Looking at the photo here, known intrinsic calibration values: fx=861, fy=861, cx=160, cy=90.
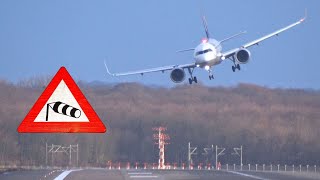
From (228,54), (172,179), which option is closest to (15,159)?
(228,54)

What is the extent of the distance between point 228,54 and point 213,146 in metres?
39.9

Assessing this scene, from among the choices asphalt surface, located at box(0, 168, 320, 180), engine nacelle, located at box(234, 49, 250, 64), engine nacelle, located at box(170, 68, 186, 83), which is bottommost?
asphalt surface, located at box(0, 168, 320, 180)

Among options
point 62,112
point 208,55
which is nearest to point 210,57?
point 208,55

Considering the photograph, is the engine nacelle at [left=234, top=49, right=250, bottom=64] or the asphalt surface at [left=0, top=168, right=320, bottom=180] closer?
the asphalt surface at [left=0, top=168, right=320, bottom=180]

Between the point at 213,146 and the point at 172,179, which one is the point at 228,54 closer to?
the point at 172,179

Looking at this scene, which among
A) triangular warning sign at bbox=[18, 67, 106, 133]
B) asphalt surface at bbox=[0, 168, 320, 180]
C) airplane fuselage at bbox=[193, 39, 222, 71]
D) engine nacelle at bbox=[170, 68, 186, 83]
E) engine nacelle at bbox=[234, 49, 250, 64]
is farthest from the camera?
airplane fuselage at bbox=[193, 39, 222, 71]

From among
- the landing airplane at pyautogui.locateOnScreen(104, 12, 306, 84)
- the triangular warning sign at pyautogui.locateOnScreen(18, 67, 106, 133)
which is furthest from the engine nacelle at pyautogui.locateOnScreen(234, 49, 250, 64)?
the triangular warning sign at pyautogui.locateOnScreen(18, 67, 106, 133)

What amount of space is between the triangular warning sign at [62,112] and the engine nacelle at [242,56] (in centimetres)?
3645

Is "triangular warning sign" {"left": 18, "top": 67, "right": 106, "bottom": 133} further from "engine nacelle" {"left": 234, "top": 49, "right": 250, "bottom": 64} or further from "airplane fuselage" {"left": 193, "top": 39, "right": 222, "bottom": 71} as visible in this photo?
"airplane fuselage" {"left": 193, "top": 39, "right": 222, "bottom": 71}

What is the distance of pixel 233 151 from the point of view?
94.8 m

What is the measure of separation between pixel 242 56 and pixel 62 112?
37.6 meters

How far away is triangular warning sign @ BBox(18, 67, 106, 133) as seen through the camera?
39.2ft

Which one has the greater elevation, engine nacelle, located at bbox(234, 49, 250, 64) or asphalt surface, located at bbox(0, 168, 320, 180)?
engine nacelle, located at bbox(234, 49, 250, 64)

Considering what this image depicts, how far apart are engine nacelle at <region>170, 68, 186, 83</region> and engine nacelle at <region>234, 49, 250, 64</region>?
3297 mm
